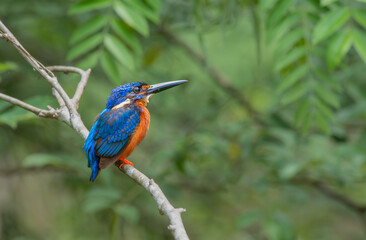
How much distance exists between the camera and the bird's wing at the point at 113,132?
2.95 metres

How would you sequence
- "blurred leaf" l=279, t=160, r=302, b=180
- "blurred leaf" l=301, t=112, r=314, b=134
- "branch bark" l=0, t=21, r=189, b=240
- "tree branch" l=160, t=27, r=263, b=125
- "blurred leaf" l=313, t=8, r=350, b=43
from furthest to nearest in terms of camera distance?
"tree branch" l=160, t=27, r=263, b=125 → "blurred leaf" l=279, t=160, r=302, b=180 → "blurred leaf" l=301, t=112, r=314, b=134 → "blurred leaf" l=313, t=8, r=350, b=43 → "branch bark" l=0, t=21, r=189, b=240

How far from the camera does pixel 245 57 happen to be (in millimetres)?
5785

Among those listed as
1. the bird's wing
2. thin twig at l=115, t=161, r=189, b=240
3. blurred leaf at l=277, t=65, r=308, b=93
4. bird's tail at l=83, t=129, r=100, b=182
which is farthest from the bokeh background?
thin twig at l=115, t=161, r=189, b=240

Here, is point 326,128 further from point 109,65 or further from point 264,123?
point 109,65

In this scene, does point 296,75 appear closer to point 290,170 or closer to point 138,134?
point 290,170

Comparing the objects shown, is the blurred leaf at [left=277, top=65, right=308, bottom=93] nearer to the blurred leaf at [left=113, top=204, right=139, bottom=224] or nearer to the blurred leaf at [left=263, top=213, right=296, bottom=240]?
the blurred leaf at [left=263, top=213, right=296, bottom=240]

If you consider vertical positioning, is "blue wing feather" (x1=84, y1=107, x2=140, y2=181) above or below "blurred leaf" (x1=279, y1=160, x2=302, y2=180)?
above

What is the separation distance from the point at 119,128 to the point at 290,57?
1113 millimetres

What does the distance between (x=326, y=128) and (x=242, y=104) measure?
1.56 metres

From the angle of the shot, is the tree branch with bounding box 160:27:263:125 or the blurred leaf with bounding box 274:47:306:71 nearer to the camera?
the blurred leaf with bounding box 274:47:306:71

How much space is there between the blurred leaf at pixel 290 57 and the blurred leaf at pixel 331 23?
34 centimetres

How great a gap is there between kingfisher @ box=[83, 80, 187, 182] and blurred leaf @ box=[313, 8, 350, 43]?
2.71ft

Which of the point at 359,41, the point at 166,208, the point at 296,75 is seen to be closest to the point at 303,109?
the point at 296,75

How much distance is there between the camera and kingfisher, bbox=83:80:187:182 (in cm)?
296
